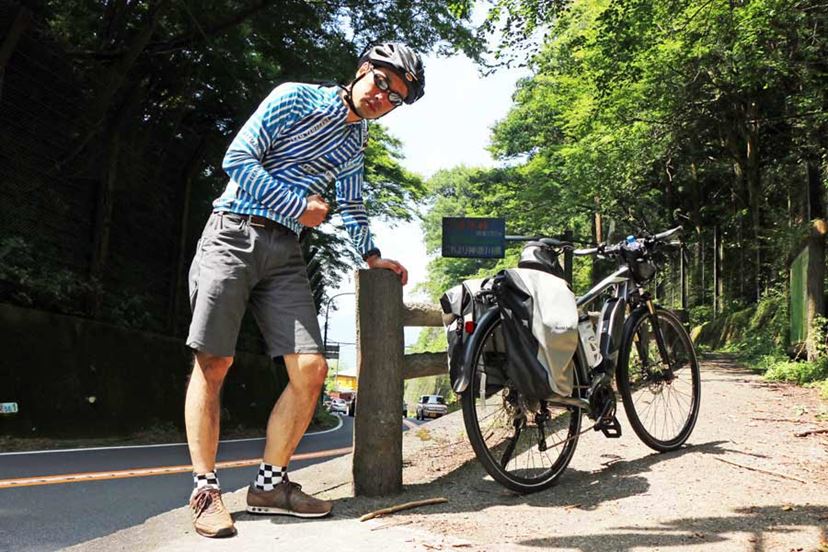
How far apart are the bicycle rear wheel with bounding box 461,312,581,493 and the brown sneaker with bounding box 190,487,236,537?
3.65 ft

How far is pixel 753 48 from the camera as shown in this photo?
40.4ft

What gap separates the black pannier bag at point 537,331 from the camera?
330cm

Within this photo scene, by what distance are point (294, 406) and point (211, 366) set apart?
1.34 feet

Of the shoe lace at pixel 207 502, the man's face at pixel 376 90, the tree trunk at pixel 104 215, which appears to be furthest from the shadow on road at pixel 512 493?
the tree trunk at pixel 104 215

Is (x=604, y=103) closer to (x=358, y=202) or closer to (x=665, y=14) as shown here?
(x=665, y=14)

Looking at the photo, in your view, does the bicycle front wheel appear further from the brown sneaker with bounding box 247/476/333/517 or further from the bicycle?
the brown sneaker with bounding box 247/476/333/517

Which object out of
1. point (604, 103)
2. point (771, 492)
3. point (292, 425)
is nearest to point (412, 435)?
point (292, 425)

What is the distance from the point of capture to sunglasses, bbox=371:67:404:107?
3111mm

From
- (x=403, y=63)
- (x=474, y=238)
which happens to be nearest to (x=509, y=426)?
(x=403, y=63)

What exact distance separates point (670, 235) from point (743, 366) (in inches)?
354

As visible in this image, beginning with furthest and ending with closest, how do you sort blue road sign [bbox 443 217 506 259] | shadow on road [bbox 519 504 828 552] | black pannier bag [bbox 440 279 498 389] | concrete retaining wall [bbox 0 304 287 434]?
concrete retaining wall [bbox 0 304 287 434] < blue road sign [bbox 443 217 506 259] < black pannier bag [bbox 440 279 498 389] < shadow on road [bbox 519 504 828 552]

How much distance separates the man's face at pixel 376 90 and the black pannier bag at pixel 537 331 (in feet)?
3.21

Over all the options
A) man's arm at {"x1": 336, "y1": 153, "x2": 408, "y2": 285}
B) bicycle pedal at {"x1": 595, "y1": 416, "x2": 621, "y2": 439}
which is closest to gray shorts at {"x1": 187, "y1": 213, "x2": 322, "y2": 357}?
man's arm at {"x1": 336, "y1": 153, "x2": 408, "y2": 285}

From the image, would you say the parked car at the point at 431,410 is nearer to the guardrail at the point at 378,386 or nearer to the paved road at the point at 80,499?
the paved road at the point at 80,499
